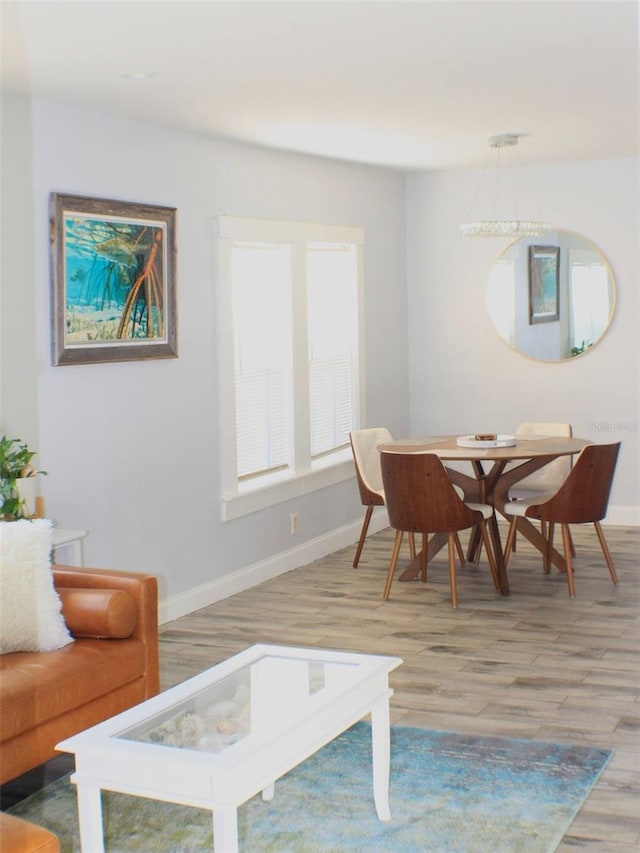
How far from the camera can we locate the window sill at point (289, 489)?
5.96 metres

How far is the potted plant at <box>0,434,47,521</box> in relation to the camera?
13.6ft

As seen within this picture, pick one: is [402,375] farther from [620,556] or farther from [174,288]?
[174,288]

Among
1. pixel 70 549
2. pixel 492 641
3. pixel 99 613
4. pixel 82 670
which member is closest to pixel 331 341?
pixel 492 641

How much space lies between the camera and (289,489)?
6.48 m

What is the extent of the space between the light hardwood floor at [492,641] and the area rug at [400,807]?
114 mm

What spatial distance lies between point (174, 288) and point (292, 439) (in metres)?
1.48

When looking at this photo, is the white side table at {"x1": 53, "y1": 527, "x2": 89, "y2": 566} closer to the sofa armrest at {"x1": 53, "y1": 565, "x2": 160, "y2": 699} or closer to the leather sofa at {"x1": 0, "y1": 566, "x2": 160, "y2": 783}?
the leather sofa at {"x1": 0, "y1": 566, "x2": 160, "y2": 783}

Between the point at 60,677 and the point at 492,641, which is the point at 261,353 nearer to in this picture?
the point at 492,641

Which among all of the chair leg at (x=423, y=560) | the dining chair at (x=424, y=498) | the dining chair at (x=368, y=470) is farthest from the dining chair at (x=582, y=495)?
the dining chair at (x=368, y=470)

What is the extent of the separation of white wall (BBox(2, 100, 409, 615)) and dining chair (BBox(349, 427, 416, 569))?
1.40ft

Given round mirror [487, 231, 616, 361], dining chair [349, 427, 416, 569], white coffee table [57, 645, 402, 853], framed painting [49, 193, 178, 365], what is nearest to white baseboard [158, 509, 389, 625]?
dining chair [349, 427, 416, 569]

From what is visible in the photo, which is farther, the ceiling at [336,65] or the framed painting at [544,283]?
Answer: the framed painting at [544,283]

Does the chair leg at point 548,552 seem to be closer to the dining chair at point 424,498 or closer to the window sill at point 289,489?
the dining chair at point 424,498

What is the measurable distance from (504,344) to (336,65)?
3.88 meters
